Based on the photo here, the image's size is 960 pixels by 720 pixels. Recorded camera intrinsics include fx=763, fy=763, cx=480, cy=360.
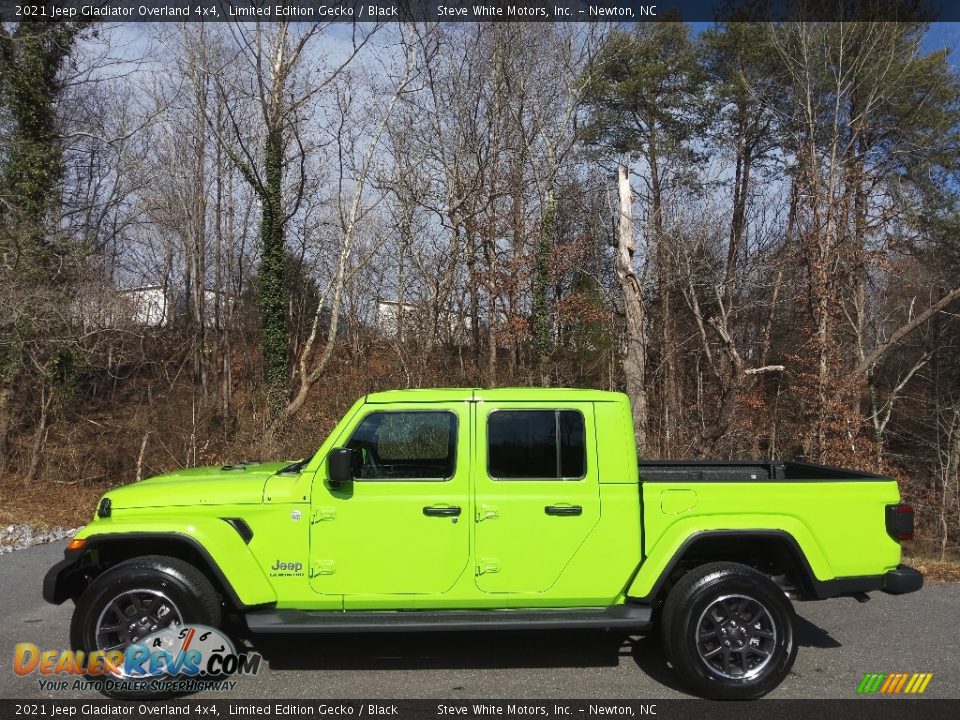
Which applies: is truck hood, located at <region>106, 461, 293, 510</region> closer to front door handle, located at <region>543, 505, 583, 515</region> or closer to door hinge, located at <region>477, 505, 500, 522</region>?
door hinge, located at <region>477, 505, 500, 522</region>

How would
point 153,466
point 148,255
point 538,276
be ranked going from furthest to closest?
1. point 148,255
2. point 538,276
3. point 153,466

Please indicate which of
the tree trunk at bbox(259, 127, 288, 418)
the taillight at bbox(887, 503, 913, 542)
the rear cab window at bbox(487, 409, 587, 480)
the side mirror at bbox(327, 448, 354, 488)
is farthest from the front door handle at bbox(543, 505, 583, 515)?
the tree trunk at bbox(259, 127, 288, 418)

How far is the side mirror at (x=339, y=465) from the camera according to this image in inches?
186

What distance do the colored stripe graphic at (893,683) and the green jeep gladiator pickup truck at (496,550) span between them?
604 mm

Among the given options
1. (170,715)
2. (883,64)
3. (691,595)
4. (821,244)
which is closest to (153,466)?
(170,715)

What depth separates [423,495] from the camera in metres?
4.88

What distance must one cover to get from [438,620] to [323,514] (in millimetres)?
976

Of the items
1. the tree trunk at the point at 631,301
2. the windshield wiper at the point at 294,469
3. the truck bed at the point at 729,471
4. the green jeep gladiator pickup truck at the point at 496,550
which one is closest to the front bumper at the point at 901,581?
the green jeep gladiator pickup truck at the point at 496,550

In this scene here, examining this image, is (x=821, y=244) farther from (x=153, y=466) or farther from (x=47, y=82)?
(x=47, y=82)

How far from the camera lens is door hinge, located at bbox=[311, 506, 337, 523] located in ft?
15.9

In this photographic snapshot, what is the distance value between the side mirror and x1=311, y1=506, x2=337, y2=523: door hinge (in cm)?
21

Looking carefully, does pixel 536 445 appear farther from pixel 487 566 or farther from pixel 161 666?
pixel 161 666

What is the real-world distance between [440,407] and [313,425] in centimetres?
1125

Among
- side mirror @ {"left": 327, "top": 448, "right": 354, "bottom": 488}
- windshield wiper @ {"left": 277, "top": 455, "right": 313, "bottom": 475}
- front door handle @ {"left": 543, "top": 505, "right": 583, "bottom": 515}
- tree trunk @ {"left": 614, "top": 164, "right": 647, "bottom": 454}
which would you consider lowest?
front door handle @ {"left": 543, "top": 505, "right": 583, "bottom": 515}
